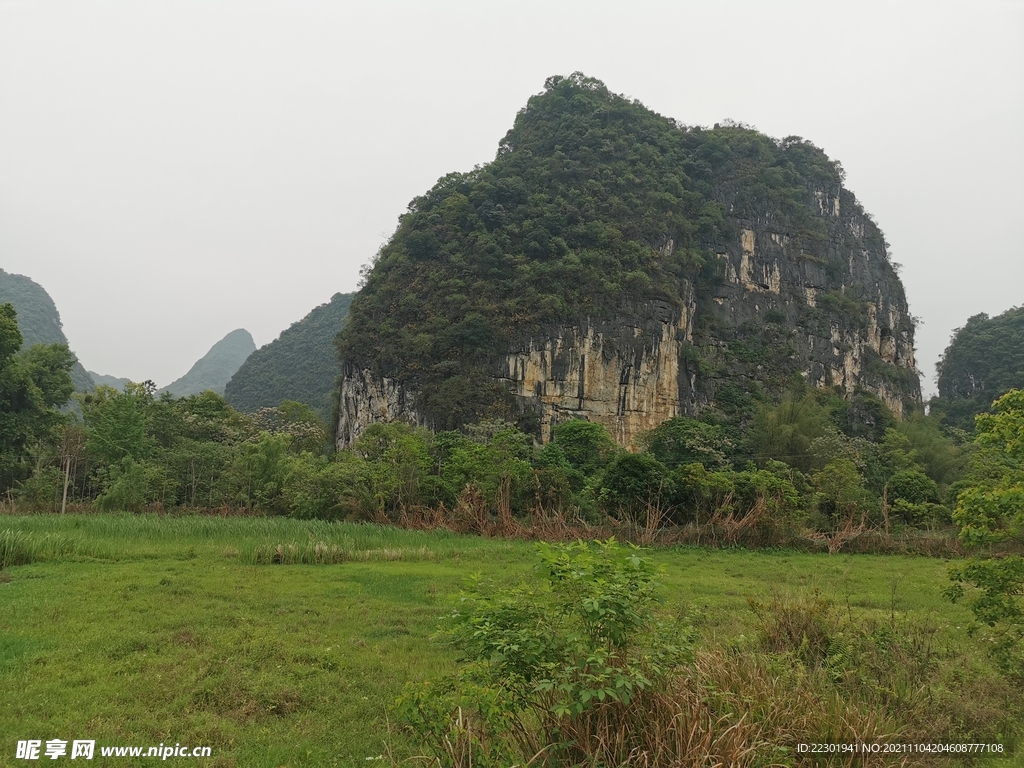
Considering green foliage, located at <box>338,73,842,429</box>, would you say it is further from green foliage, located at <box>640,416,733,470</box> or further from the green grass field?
the green grass field

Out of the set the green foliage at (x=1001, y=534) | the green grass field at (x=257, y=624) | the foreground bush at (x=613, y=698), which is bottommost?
the green grass field at (x=257, y=624)

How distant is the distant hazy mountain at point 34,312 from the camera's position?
69188mm

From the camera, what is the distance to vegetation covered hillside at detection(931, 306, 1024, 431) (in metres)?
56.1

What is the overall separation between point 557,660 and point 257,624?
5.77 m

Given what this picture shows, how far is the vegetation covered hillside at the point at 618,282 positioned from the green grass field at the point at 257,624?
24.3m

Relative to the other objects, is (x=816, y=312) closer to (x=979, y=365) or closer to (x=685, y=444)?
(x=979, y=365)

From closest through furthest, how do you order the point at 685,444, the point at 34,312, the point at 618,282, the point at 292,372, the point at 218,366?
1. the point at 685,444
2. the point at 618,282
3. the point at 292,372
4. the point at 34,312
5. the point at 218,366

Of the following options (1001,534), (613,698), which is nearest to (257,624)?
(613,698)

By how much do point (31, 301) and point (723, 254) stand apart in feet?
274

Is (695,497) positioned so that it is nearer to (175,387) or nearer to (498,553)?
(498,553)

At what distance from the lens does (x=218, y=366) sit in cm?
12456

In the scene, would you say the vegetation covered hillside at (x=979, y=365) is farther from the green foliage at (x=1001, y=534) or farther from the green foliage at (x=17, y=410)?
the green foliage at (x=17, y=410)

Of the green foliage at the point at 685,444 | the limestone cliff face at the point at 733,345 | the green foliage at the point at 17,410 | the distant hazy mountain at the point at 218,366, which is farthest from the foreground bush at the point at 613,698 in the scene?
the distant hazy mountain at the point at 218,366

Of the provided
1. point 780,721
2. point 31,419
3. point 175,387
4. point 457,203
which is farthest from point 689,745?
point 175,387
